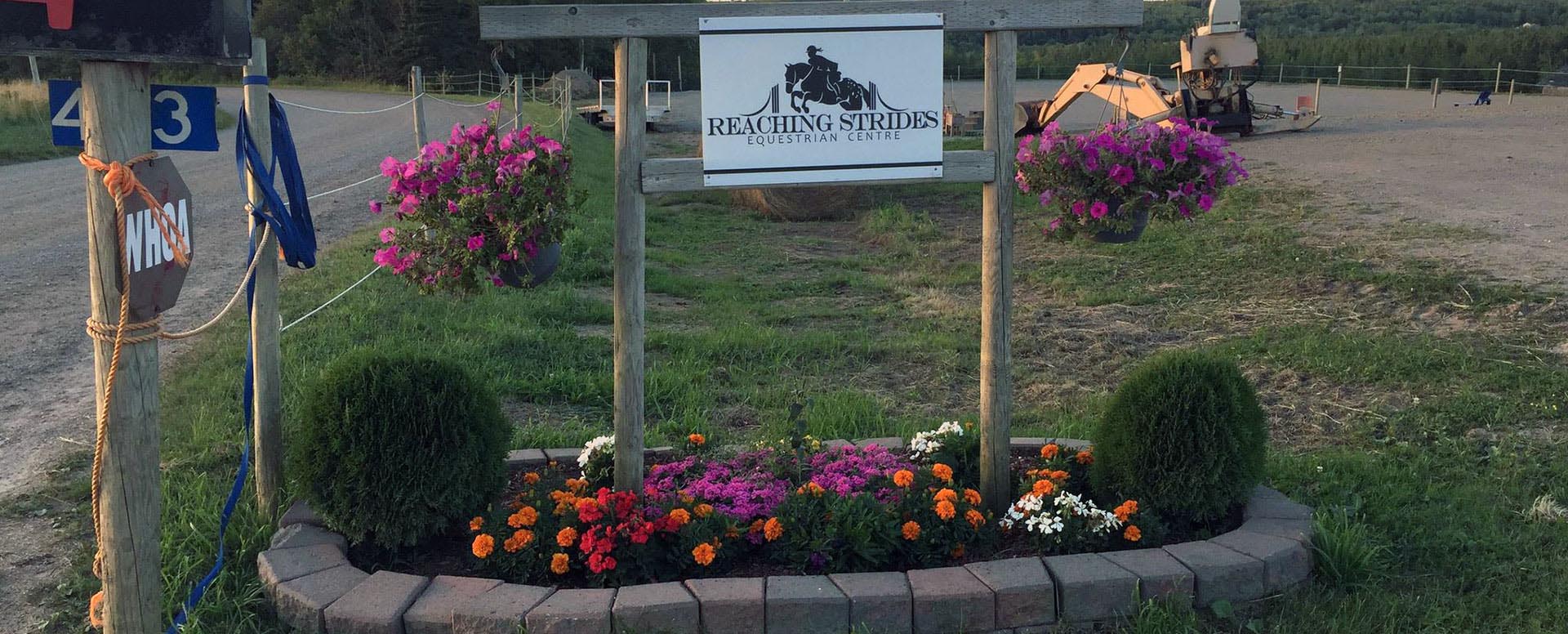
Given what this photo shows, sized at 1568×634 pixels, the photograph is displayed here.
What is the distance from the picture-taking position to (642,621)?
3.09 m

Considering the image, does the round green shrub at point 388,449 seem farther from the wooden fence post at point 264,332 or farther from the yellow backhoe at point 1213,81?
the yellow backhoe at point 1213,81

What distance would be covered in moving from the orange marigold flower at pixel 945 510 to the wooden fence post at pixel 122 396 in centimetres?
206

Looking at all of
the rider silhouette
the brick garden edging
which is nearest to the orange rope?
the brick garden edging

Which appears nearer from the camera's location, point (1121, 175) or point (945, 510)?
point (945, 510)


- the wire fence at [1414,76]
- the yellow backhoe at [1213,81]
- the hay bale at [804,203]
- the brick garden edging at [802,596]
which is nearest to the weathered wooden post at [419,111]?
the hay bale at [804,203]

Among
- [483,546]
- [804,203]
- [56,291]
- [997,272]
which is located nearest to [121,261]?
[483,546]

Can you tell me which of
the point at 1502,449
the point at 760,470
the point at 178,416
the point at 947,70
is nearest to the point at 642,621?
the point at 760,470

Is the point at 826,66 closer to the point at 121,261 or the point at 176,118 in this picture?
the point at 176,118

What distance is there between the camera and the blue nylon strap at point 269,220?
11.0ft

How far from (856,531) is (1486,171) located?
1311cm

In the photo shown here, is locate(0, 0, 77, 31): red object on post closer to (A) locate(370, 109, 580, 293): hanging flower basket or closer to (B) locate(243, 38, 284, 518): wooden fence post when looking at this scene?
(B) locate(243, 38, 284, 518): wooden fence post

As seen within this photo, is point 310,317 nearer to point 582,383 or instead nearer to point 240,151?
point 582,383

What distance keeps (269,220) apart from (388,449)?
731 mm

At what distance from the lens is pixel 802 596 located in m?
3.16
